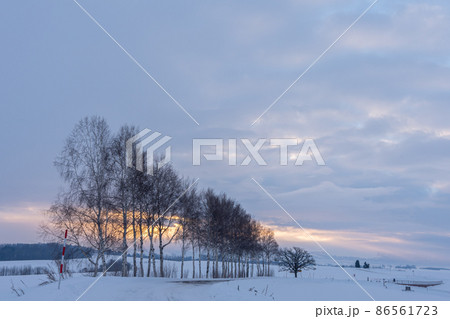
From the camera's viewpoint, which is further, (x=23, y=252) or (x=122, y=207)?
(x=23, y=252)

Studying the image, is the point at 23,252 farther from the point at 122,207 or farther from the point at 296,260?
the point at 122,207

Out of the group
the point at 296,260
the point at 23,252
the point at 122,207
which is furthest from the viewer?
the point at 23,252

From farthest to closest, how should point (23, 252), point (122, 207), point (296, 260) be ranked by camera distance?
point (23, 252), point (296, 260), point (122, 207)

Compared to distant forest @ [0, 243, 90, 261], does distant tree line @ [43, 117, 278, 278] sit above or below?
above

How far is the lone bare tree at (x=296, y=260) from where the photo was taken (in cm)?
10050

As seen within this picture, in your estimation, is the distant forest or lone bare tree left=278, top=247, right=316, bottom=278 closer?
lone bare tree left=278, top=247, right=316, bottom=278

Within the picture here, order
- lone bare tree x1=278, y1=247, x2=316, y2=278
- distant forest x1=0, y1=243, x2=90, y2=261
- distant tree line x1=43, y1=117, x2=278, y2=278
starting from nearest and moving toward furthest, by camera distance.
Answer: distant tree line x1=43, y1=117, x2=278, y2=278
lone bare tree x1=278, y1=247, x2=316, y2=278
distant forest x1=0, y1=243, x2=90, y2=261

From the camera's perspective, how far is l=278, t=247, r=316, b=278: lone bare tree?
100 metres

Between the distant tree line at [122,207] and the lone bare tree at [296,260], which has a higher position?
the distant tree line at [122,207]

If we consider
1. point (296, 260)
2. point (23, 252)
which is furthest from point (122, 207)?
point (23, 252)

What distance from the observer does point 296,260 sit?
101250 millimetres
